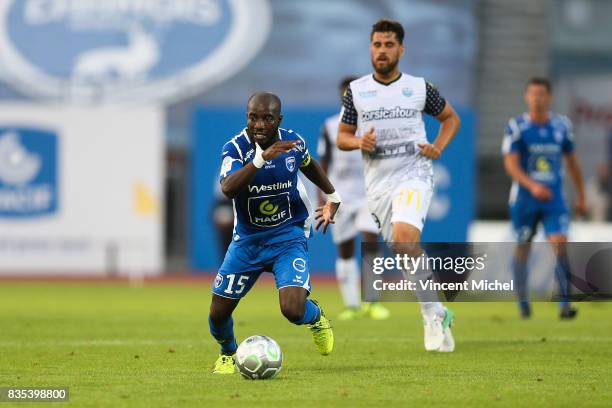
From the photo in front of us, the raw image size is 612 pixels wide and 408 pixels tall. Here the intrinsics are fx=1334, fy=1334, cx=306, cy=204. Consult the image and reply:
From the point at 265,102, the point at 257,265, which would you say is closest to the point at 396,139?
the point at 257,265

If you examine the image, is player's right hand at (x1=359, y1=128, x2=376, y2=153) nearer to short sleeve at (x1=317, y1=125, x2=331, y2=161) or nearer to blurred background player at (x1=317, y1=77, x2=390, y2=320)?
blurred background player at (x1=317, y1=77, x2=390, y2=320)

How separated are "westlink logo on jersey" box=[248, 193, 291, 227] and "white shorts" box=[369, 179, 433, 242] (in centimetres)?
161

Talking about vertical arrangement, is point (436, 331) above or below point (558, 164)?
below

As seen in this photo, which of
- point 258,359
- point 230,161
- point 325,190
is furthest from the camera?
point 325,190

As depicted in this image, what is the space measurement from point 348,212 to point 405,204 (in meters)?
4.65

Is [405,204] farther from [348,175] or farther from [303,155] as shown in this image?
[348,175]

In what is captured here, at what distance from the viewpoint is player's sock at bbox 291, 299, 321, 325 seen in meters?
8.80

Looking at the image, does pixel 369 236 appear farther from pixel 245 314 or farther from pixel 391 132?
pixel 391 132

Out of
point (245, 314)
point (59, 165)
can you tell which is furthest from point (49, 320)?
point (59, 165)

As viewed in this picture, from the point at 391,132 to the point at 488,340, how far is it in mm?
2176

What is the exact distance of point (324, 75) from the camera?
111 feet

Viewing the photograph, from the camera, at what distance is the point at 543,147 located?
47.6 feet

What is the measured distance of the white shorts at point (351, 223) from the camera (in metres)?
14.9

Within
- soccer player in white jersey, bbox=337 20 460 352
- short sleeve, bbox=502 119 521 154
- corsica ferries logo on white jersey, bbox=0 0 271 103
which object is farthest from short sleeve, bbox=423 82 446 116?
corsica ferries logo on white jersey, bbox=0 0 271 103
